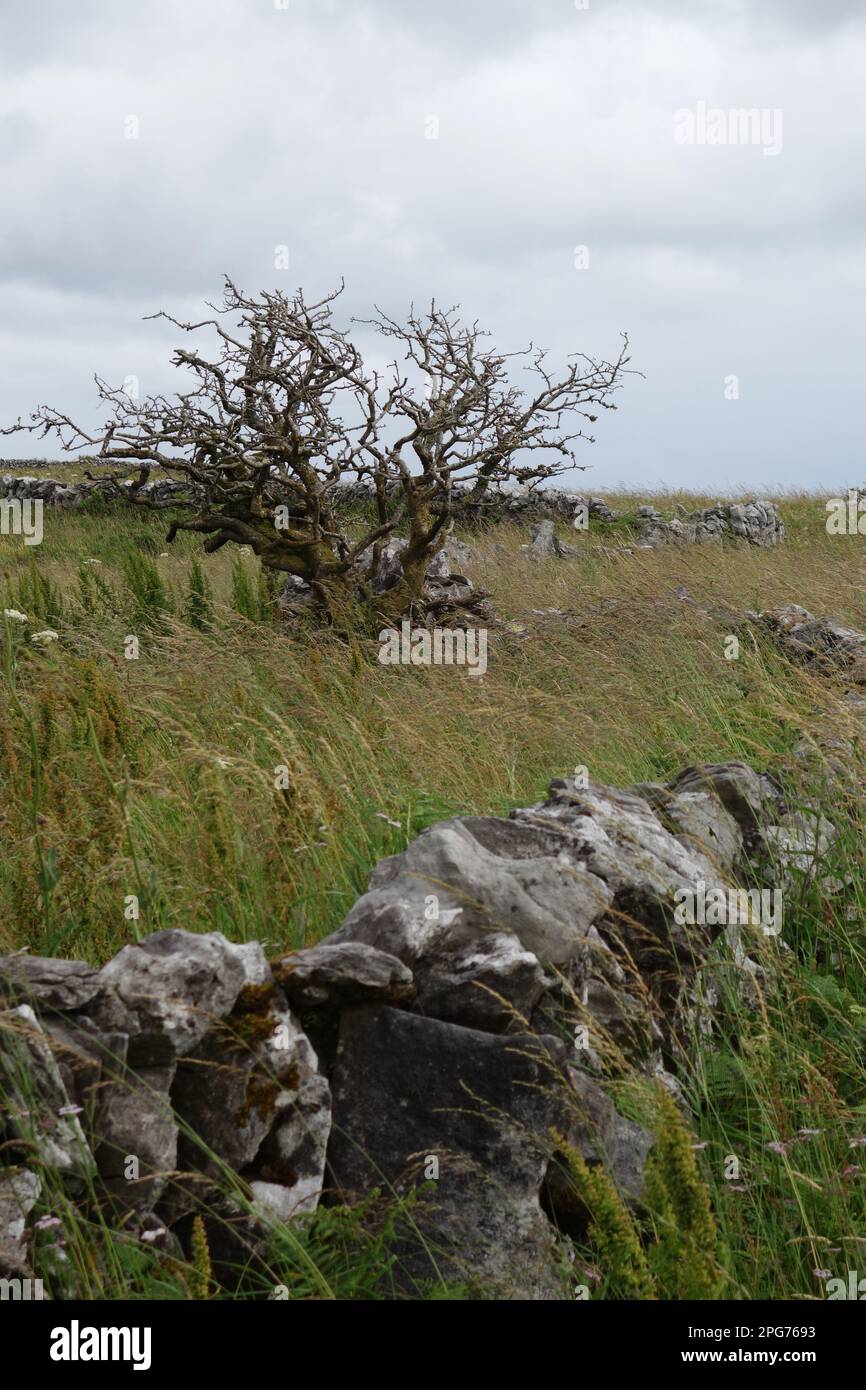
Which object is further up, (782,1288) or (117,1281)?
(117,1281)

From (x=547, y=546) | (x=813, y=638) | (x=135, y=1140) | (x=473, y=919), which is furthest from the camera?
(x=547, y=546)

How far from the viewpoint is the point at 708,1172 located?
2.91m

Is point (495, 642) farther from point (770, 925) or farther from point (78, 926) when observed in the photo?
point (78, 926)

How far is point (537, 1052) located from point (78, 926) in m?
1.67

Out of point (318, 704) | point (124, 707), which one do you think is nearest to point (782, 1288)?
point (124, 707)

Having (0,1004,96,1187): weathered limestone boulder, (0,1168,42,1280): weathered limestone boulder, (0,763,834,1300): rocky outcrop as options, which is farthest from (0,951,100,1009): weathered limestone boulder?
(0,1168,42,1280): weathered limestone boulder

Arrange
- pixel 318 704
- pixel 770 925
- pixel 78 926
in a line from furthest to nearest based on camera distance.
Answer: pixel 318 704 < pixel 770 925 < pixel 78 926

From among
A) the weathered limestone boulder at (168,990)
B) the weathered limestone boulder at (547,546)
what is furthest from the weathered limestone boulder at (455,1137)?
the weathered limestone boulder at (547,546)

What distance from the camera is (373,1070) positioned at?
281 cm

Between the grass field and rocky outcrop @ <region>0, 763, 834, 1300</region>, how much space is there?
0.23 m

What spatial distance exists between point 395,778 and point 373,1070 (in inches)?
102

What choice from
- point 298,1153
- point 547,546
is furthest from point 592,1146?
point 547,546

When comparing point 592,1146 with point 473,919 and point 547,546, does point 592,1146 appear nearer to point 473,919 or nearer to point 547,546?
point 473,919

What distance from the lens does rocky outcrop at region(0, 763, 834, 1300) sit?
7.84 ft
